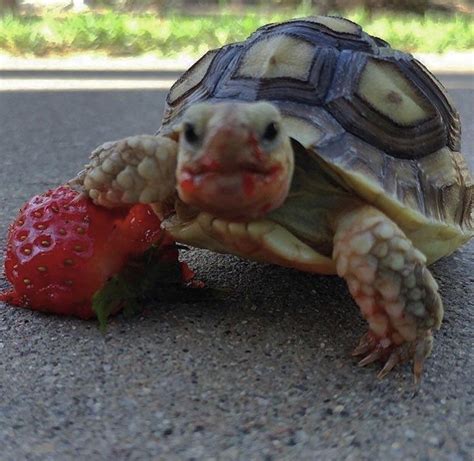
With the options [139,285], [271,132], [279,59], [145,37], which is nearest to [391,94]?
[279,59]

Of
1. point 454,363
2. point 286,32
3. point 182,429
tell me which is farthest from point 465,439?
point 286,32

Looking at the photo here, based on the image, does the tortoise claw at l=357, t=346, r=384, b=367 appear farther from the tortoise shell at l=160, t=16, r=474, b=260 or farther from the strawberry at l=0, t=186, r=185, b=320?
the strawberry at l=0, t=186, r=185, b=320

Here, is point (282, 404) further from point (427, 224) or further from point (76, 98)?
point (76, 98)

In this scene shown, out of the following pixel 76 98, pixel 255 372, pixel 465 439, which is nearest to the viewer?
pixel 465 439

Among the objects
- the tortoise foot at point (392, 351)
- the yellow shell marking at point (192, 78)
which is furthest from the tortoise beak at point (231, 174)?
the yellow shell marking at point (192, 78)

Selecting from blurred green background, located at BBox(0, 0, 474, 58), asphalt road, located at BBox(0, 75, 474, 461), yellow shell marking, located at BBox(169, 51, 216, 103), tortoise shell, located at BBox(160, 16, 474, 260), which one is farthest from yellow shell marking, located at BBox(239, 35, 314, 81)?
blurred green background, located at BBox(0, 0, 474, 58)

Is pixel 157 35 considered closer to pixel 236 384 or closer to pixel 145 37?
pixel 145 37
